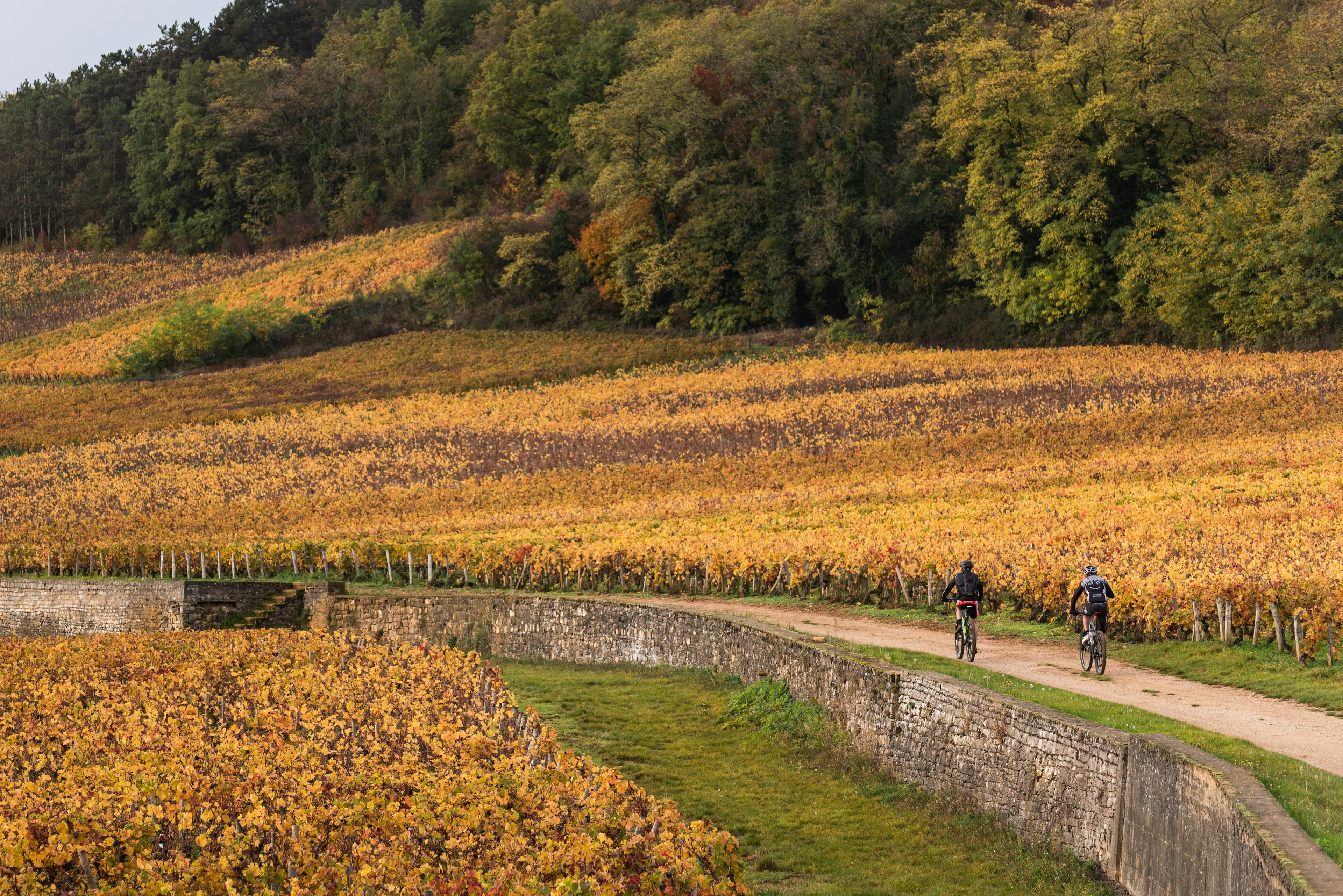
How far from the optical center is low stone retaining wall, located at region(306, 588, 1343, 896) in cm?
870

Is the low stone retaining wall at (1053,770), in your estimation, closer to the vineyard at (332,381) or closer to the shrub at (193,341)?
the vineyard at (332,381)

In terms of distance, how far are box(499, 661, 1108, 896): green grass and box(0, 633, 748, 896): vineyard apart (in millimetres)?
2415

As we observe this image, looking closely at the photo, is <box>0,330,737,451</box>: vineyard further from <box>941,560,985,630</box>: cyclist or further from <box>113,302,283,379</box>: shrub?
<box>941,560,985,630</box>: cyclist

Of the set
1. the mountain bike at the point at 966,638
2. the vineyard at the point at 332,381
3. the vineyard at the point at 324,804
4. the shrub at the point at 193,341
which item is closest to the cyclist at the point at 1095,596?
the mountain bike at the point at 966,638

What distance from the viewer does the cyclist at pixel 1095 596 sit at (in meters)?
16.9

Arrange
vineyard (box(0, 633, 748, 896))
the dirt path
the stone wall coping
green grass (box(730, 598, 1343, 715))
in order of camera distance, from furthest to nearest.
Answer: green grass (box(730, 598, 1343, 715)) → the dirt path → vineyard (box(0, 633, 748, 896)) → the stone wall coping

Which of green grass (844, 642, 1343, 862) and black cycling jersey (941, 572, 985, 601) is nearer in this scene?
green grass (844, 642, 1343, 862)

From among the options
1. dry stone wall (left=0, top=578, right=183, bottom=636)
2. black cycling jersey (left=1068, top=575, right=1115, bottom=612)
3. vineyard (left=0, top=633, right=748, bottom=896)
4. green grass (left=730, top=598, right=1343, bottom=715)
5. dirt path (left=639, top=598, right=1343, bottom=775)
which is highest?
black cycling jersey (left=1068, top=575, right=1115, bottom=612)

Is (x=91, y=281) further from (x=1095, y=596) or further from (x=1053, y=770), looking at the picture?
(x=1053, y=770)

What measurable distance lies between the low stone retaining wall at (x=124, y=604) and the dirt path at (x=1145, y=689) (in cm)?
1460

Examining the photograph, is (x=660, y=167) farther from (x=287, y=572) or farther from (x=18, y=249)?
(x=18, y=249)

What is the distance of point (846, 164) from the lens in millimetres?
72875

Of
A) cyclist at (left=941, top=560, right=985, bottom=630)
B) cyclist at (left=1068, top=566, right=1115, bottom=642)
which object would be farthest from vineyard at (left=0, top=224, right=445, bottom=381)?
cyclist at (left=1068, top=566, right=1115, bottom=642)

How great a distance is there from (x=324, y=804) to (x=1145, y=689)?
34.8ft
